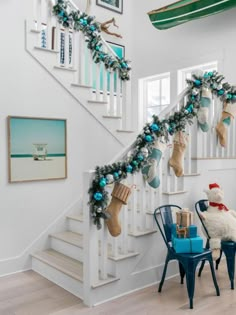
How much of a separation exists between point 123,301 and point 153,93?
3930mm

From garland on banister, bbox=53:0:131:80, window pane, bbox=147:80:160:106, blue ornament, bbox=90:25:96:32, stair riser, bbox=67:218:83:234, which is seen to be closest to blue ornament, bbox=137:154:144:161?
stair riser, bbox=67:218:83:234

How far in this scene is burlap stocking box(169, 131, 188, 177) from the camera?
3.15 metres

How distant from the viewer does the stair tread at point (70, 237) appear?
332 cm

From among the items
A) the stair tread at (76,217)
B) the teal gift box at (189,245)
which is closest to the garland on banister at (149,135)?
the teal gift box at (189,245)

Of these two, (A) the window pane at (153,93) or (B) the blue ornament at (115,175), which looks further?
(A) the window pane at (153,93)

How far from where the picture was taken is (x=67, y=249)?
3402 millimetres

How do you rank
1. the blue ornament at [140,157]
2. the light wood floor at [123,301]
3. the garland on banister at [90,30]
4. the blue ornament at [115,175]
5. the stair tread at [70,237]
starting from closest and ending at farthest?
the light wood floor at [123,301]
the blue ornament at [115,175]
the blue ornament at [140,157]
the stair tread at [70,237]
the garland on banister at [90,30]

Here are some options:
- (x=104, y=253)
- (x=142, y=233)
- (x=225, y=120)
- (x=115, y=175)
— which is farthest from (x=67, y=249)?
(x=225, y=120)

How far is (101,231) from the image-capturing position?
281cm

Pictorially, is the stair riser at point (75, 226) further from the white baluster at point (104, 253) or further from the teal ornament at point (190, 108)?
the teal ornament at point (190, 108)

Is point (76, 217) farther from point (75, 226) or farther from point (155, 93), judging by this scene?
point (155, 93)

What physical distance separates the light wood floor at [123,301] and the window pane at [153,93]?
3432 millimetres

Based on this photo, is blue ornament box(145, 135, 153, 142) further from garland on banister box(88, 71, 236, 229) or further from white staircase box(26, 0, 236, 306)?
white staircase box(26, 0, 236, 306)

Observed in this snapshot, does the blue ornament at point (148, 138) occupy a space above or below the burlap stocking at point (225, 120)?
below
